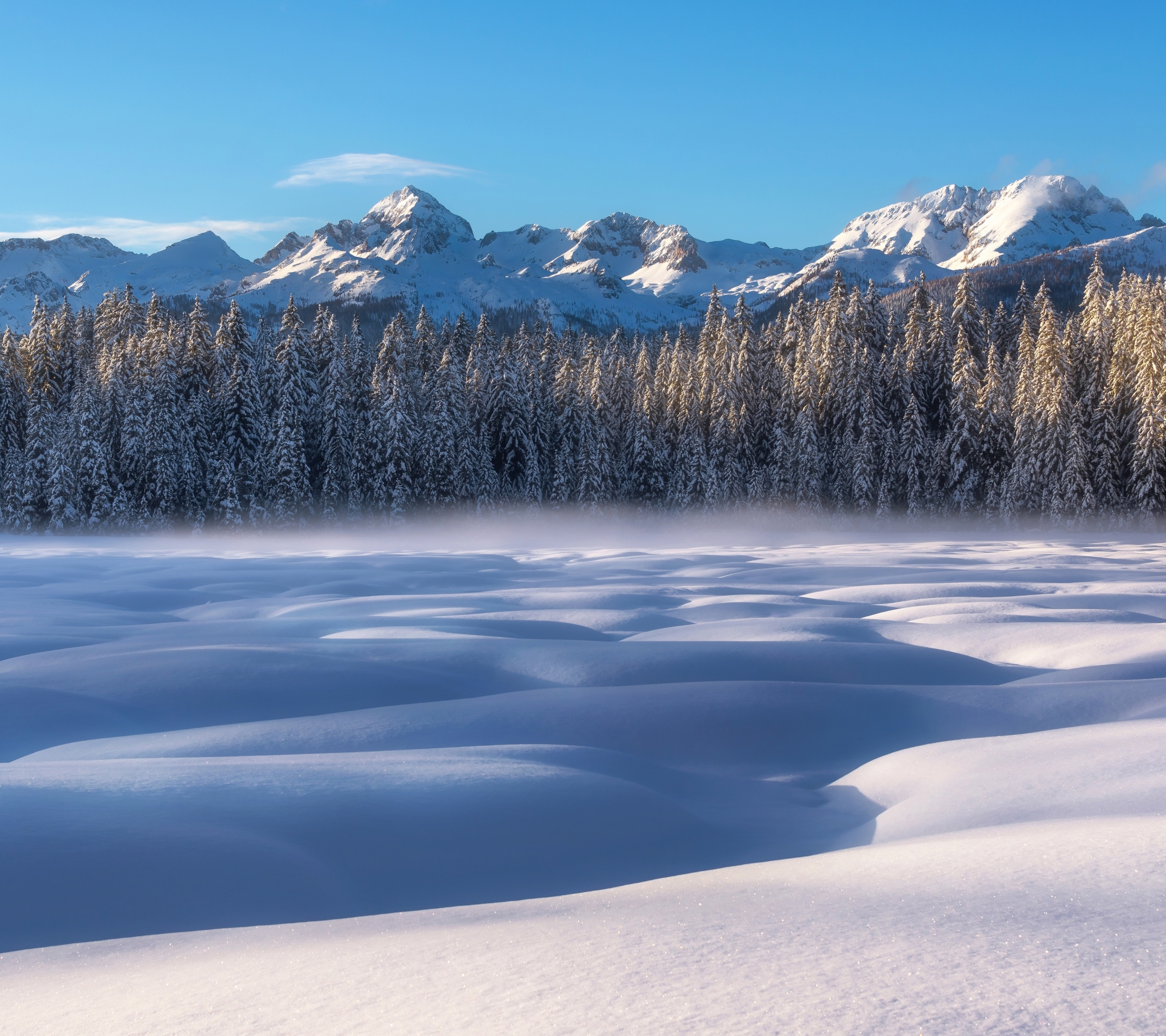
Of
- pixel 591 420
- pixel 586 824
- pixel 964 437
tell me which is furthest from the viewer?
pixel 591 420

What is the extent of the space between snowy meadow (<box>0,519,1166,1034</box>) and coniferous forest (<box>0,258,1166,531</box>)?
34.4 m

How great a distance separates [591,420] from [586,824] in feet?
144

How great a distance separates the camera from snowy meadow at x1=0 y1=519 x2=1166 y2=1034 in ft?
5.71

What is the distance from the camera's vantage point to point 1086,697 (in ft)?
17.9

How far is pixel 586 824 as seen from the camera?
359 cm

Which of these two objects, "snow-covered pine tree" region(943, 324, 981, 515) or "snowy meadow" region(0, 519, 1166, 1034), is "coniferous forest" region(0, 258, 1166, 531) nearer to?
"snow-covered pine tree" region(943, 324, 981, 515)

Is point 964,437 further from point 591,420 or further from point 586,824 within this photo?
point 586,824

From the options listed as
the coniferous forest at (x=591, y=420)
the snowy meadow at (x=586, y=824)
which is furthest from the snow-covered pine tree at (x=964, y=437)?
the snowy meadow at (x=586, y=824)

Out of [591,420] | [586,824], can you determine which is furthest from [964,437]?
A: [586,824]

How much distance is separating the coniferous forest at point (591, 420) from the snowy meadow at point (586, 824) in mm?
34384

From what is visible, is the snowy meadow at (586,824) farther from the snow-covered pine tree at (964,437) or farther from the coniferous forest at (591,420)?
the snow-covered pine tree at (964,437)

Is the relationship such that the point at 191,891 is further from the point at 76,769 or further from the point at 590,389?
the point at 590,389

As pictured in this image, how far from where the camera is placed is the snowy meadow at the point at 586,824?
68.5 inches

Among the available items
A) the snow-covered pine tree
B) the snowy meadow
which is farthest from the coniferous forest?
the snowy meadow
